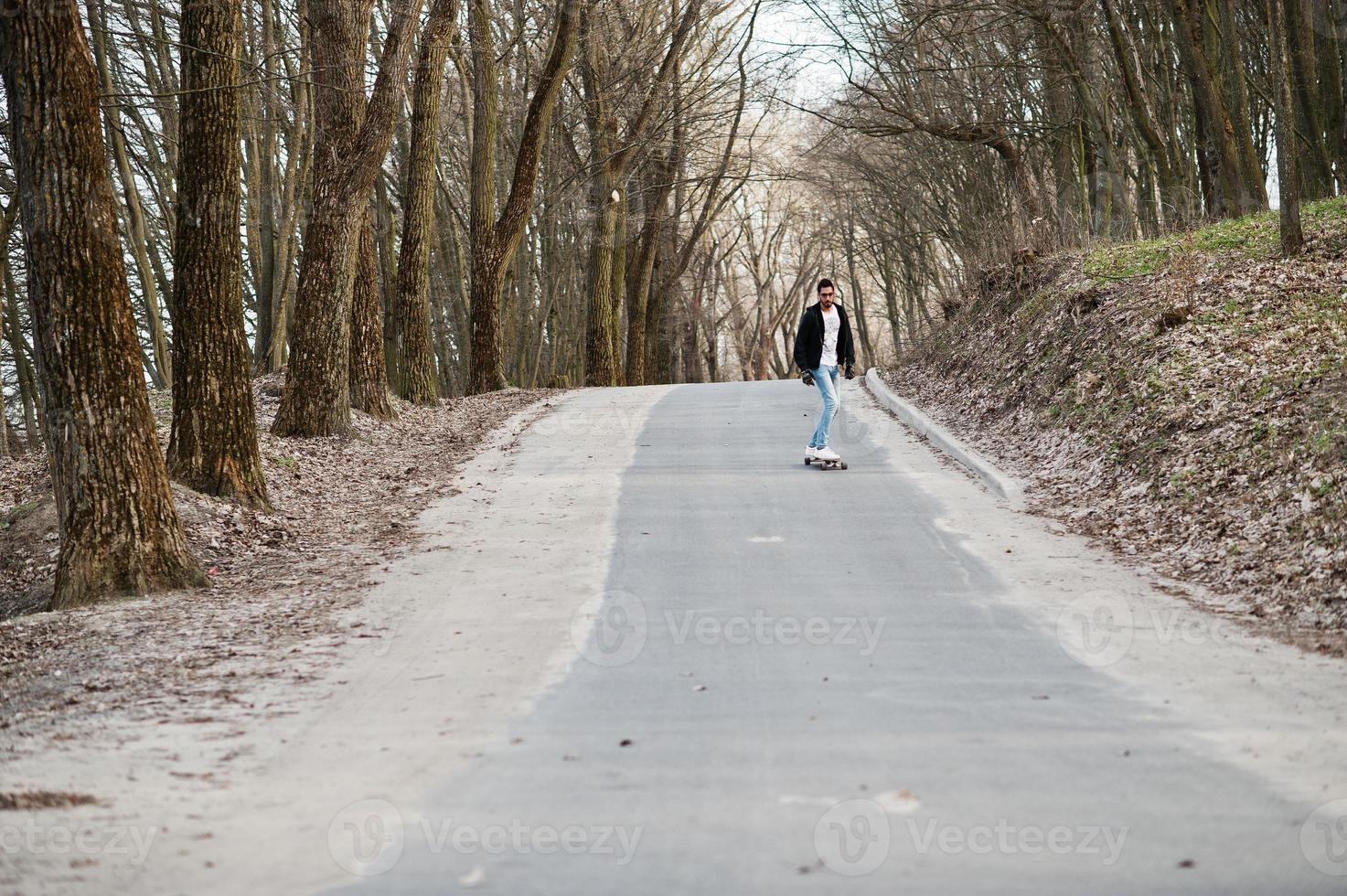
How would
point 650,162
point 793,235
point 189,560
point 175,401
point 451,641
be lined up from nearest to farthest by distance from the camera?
1. point 451,641
2. point 189,560
3. point 175,401
4. point 650,162
5. point 793,235

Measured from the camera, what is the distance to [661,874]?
3.92 metres

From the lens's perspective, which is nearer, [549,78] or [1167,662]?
[1167,662]

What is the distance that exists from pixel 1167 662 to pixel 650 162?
2769 cm

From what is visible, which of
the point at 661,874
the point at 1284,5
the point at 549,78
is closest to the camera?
the point at 661,874

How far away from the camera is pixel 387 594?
838cm

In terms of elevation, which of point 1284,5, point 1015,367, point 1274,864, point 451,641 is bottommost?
point 1274,864

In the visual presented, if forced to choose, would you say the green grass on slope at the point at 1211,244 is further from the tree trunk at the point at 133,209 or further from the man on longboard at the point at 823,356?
the tree trunk at the point at 133,209

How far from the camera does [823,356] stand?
1316 cm

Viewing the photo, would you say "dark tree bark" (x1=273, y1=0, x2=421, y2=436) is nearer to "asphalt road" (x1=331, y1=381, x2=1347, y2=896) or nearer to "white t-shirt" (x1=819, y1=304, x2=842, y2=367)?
"white t-shirt" (x1=819, y1=304, x2=842, y2=367)

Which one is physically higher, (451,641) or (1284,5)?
(1284,5)

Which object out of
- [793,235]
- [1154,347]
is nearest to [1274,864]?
[1154,347]

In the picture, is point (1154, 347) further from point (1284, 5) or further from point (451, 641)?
point (1284, 5)

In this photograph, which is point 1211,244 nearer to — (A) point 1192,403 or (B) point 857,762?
(A) point 1192,403

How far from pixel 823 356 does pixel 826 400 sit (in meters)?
0.49
